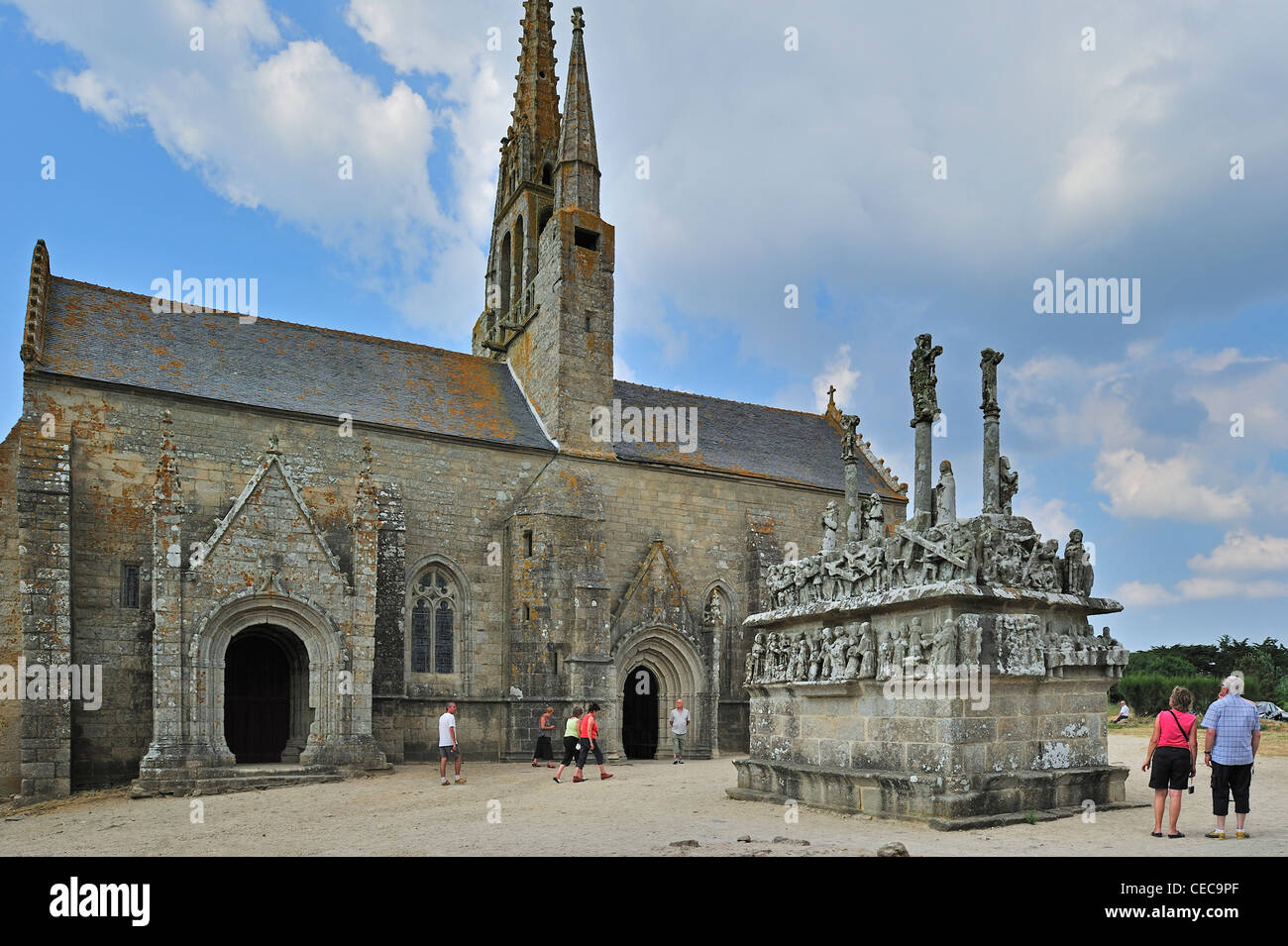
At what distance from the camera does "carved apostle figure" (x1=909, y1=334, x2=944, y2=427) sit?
12547 mm

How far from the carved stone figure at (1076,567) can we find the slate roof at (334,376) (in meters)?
15.5

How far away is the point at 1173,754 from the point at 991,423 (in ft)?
14.9

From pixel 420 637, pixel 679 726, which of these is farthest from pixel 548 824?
pixel 420 637

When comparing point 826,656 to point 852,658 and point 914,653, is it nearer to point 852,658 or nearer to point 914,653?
point 852,658


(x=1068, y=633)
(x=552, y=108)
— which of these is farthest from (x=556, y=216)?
(x=1068, y=633)

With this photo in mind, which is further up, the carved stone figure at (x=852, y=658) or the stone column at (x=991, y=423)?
the stone column at (x=991, y=423)

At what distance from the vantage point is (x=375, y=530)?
67.5ft

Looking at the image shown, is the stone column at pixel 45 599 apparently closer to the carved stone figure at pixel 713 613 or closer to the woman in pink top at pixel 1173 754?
the carved stone figure at pixel 713 613

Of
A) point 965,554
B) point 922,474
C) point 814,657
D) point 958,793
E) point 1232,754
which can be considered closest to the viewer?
point 1232,754

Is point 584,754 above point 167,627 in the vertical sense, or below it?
below

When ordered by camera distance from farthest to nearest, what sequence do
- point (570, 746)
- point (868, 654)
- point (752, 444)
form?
point (752, 444) < point (570, 746) < point (868, 654)

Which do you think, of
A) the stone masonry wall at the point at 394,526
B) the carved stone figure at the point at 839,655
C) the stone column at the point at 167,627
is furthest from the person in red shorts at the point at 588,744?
the carved stone figure at the point at 839,655

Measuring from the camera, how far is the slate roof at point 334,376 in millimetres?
21750

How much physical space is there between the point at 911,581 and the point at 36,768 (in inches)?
609
